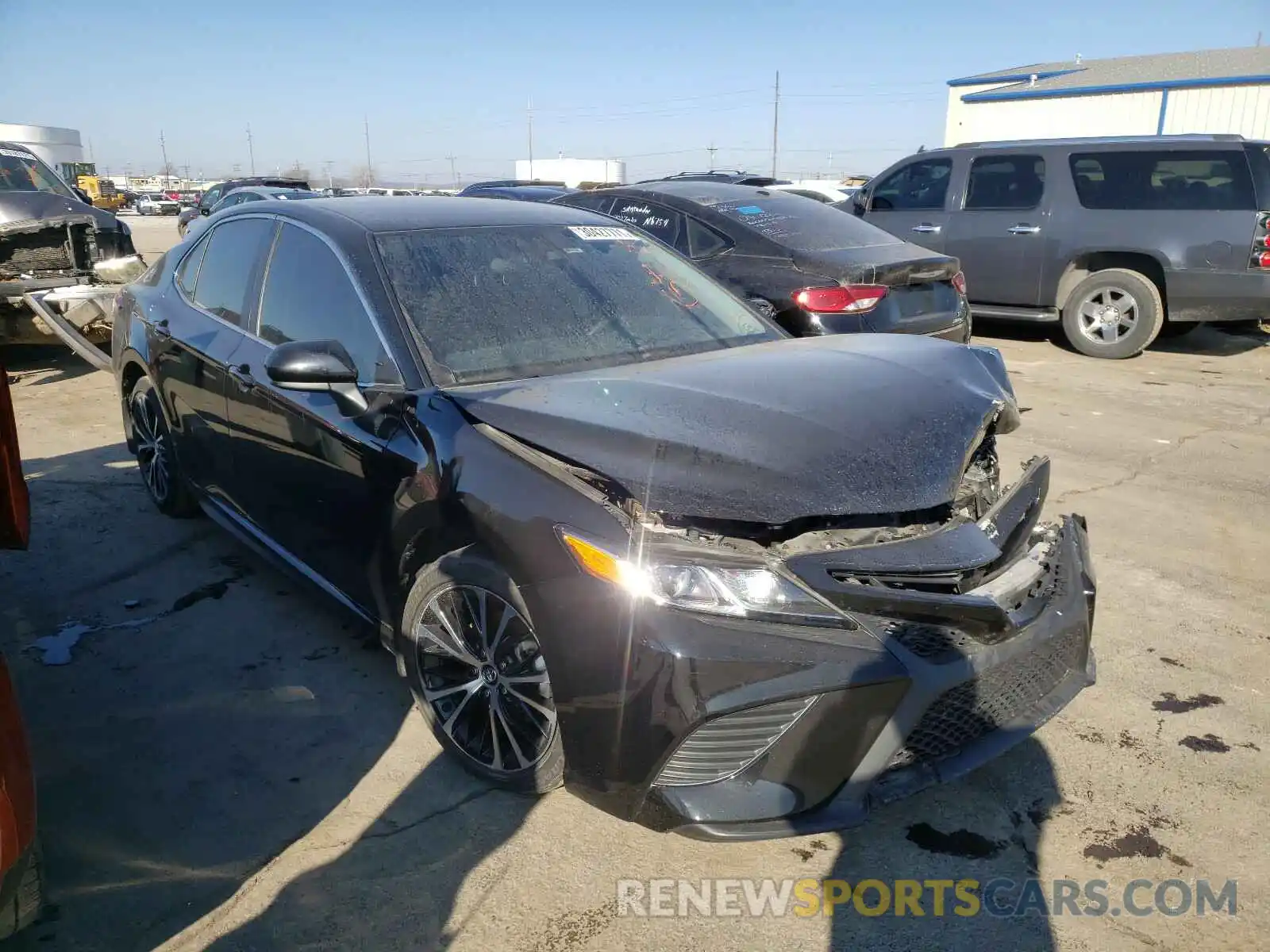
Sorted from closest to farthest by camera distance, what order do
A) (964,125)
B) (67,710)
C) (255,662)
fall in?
(67,710) < (255,662) < (964,125)

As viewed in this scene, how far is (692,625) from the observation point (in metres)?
2.16

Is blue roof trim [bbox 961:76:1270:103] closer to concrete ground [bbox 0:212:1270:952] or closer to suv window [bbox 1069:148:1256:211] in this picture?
suv window [bbox 1069:148:1256:211]

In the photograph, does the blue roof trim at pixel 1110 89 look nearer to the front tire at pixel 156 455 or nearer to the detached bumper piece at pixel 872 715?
the front tire at pixel 156 455

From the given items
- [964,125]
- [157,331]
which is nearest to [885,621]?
[157,331]

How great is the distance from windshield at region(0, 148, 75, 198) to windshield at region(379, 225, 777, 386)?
7.30m

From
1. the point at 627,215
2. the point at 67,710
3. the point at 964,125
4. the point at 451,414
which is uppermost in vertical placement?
the point at 964,125

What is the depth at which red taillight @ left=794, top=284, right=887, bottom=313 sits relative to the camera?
18.8 feet

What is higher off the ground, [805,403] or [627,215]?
[627,215]

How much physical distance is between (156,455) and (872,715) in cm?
399

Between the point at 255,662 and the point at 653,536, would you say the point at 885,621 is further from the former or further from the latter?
the point at 255,662

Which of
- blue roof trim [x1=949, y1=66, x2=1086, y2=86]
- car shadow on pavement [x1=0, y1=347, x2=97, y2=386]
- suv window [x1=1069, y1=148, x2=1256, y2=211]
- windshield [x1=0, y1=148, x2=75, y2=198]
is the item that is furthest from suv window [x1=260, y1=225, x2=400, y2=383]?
blue roof trim [x1=949, y1=66, x2=1086, y2=86]

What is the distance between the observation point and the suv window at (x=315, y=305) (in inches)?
119

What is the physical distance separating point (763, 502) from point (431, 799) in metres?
1.33

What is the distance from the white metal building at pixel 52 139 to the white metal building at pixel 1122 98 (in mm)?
Answer: 55054
